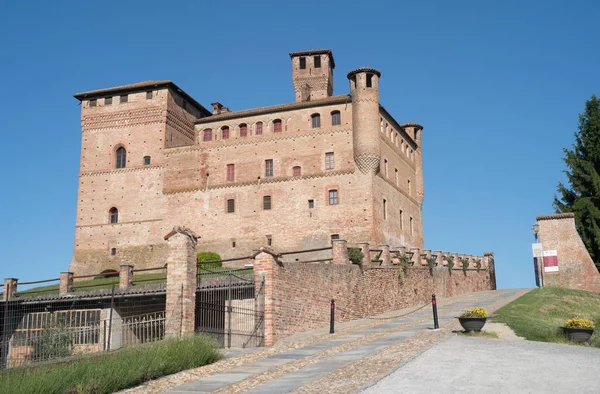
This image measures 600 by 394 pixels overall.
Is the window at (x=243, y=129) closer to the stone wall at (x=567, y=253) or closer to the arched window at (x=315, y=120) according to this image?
the arched window at (x=315, y=120)

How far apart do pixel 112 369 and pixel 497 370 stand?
6.71m

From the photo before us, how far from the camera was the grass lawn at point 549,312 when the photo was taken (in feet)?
50.5

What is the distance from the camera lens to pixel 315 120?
42125mm

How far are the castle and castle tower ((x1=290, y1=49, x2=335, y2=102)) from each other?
110 millimetres

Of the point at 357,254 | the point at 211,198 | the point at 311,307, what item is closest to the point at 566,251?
the point at 357,254

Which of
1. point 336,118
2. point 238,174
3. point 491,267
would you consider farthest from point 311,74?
point 491,267

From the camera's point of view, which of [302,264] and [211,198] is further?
[211,198]

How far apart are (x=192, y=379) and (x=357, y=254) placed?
544 inches

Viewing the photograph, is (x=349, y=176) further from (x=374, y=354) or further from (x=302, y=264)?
(x=374, y=354)

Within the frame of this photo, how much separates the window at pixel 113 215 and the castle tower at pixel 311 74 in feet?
52.6

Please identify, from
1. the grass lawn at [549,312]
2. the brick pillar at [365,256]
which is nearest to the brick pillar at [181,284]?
the grass lawn at [549,312]

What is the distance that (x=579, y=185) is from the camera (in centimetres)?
3559

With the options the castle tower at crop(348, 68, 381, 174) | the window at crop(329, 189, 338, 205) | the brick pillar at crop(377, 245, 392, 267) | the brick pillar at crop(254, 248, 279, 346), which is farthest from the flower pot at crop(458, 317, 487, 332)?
the window at crop(329, 189, 338, 205)

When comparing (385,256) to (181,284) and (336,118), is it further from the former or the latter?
(336,118)
